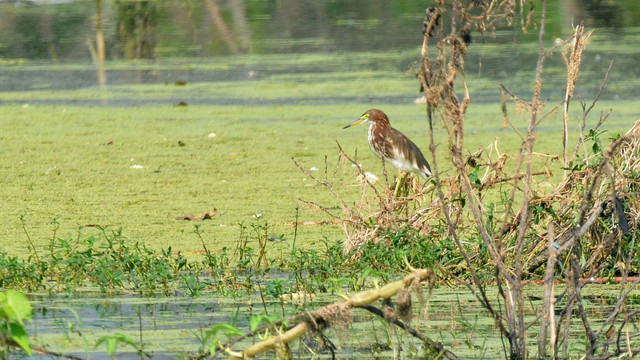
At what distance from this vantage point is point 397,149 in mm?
6590

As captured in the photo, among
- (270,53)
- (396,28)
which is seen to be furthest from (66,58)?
(396,28)

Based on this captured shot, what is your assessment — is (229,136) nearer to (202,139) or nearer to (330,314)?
(202,139)

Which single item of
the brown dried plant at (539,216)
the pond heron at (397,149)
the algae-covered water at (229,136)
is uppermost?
the brown dried plant at (539,216)

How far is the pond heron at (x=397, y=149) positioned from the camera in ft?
21.2

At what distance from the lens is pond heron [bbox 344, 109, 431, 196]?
6473 millimetres

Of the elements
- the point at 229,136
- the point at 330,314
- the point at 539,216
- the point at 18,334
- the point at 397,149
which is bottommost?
the point at 229,136

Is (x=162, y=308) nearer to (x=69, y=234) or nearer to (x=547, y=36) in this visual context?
(x=69, y=234)

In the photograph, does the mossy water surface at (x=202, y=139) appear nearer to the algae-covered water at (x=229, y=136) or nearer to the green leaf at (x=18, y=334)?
the algae-covered water at (x=229, y=136)

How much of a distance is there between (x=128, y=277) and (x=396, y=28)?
10.6 meters

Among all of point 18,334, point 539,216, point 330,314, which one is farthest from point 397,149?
point 18,334

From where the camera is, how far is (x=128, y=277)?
4871mm

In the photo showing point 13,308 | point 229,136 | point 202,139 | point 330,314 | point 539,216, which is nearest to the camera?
point 13,308

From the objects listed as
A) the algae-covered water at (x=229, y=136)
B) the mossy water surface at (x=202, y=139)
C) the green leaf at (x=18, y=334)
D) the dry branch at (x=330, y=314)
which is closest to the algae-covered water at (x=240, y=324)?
the algae-covered water at (x=229, y=136)

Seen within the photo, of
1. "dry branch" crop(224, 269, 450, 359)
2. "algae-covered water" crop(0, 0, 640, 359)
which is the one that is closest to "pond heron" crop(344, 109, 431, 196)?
"algae-covered water" crop(0, 0, 640, 359)
